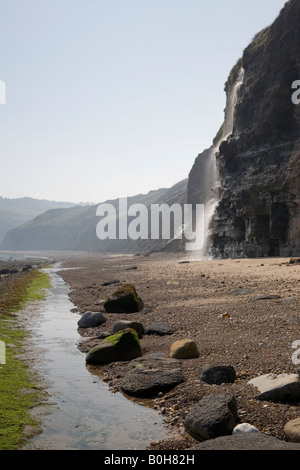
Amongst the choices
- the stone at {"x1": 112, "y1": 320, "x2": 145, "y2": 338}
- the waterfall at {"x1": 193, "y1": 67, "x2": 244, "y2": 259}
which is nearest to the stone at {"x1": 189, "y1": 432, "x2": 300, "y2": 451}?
the stone at {"x1": 112, "y1": 320, "x2": 145, "y2": 338}

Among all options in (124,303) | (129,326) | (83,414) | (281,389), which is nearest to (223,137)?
(124,303)

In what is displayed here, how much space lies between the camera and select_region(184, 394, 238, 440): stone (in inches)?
269

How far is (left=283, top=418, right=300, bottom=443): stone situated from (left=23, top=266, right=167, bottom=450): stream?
2160 mm

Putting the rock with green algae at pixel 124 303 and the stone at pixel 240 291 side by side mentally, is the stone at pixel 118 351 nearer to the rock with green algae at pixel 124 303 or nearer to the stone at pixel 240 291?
the rock with green algae at pixel 124 303

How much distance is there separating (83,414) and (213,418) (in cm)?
290

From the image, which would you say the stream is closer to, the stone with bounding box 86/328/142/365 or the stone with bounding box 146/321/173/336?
the stone with bounding box 86/328/142/365

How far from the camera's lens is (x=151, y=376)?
9.76 meters

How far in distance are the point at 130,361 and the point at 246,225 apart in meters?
40.1

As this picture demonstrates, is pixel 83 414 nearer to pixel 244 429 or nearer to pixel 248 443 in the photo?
pixel 244 429

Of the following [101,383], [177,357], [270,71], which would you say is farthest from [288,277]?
[270,71]

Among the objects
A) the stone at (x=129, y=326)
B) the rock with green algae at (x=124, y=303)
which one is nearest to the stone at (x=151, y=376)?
A: the stone at (x=129, y=326)
